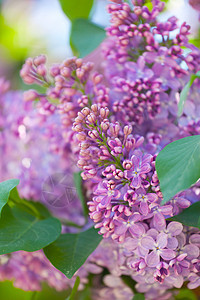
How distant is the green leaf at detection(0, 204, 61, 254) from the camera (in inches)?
14.8

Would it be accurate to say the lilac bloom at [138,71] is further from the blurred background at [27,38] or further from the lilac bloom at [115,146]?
the blurred background at [27,38]

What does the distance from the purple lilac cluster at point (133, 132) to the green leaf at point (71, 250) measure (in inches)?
0.9

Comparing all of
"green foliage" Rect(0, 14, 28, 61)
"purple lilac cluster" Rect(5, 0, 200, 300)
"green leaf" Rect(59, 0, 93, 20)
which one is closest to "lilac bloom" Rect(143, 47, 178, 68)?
"purple lilac cluster" Rect(5, 0, 200, 300)

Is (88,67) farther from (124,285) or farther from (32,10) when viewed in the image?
(32,10)

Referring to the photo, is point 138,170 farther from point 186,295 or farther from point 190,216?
point 186,295

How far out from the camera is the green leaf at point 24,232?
14.8 inches

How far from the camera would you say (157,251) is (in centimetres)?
35

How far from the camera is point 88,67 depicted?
0.43 metres

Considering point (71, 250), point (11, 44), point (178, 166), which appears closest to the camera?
point (178, 166)

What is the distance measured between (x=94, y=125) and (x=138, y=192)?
0.07 meters

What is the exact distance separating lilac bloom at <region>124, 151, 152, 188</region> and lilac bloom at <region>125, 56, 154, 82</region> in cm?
11

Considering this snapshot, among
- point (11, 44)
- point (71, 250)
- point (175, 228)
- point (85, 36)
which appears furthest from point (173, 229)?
point (11, 44)

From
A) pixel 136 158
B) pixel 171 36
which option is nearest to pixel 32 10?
pixel 171 36

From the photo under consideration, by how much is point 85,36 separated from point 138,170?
0.26 metres
